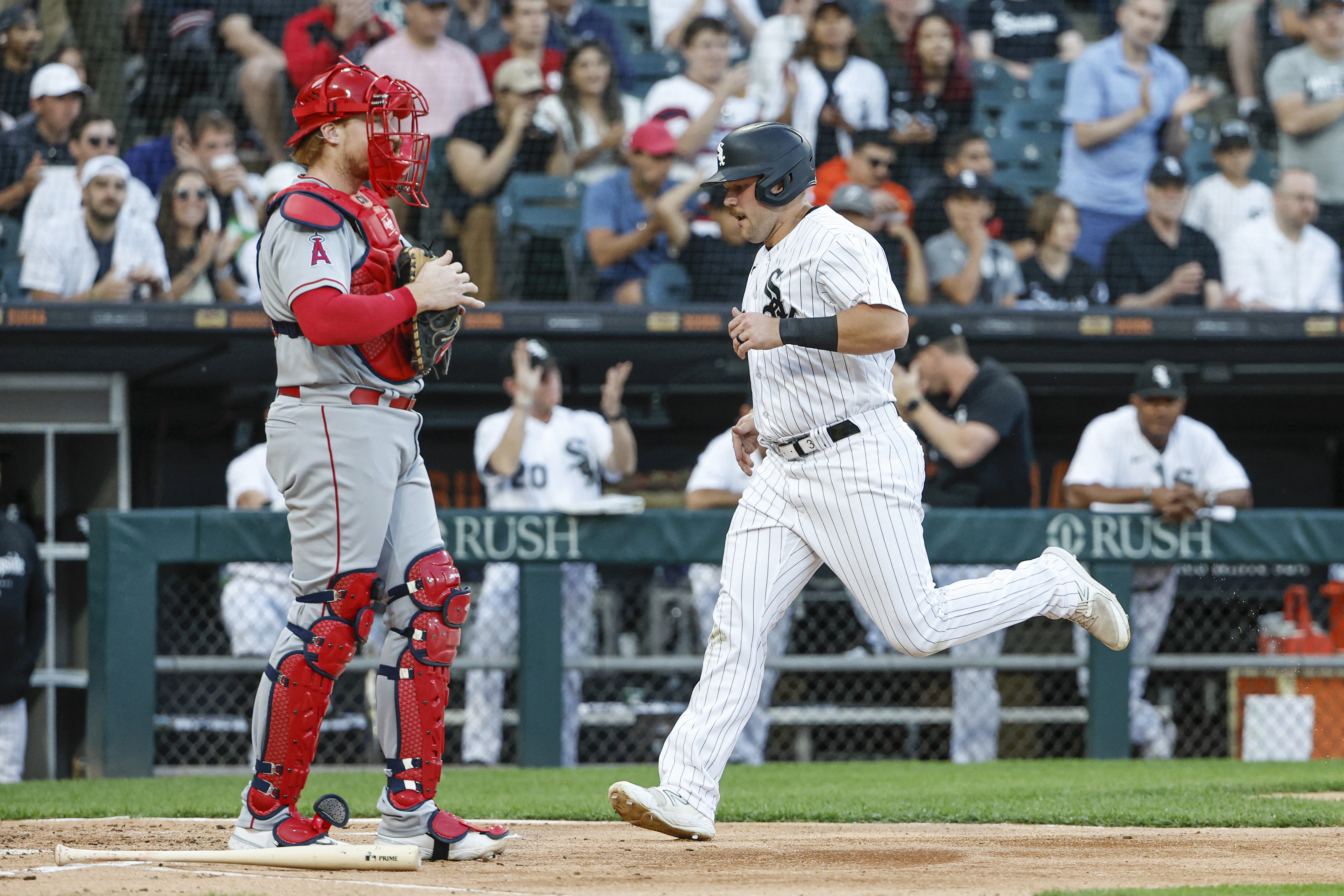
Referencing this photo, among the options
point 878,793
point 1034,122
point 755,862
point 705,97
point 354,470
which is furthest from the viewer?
point 1034,122

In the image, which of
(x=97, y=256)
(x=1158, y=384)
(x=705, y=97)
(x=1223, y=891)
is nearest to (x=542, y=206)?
(x=705, y=97)

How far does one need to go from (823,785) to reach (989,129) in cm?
520

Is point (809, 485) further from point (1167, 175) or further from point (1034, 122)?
point (1034, 122)

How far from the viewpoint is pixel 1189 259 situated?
347 inches

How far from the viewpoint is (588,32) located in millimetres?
9406

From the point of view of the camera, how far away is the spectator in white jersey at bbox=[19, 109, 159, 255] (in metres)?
7.95

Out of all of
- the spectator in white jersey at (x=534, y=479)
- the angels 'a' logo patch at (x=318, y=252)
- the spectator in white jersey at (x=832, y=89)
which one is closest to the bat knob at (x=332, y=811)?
the angels 'a' logo patch at (x=318, y=252)

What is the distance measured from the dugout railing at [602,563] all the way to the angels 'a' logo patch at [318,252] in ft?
10.3

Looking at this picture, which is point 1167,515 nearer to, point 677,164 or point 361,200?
point 677,164

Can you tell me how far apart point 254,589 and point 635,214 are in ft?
9.61

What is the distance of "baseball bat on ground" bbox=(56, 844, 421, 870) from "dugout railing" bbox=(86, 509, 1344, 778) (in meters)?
2.90

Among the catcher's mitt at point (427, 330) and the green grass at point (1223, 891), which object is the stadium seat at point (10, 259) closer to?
the catcher's mitt at point (427, 330)

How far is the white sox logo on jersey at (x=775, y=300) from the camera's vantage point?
372 centimetres

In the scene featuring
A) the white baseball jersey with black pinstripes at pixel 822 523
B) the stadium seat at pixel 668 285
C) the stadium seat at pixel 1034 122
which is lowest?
the white baseball jersey with black pinstripes at pixel 822 523
